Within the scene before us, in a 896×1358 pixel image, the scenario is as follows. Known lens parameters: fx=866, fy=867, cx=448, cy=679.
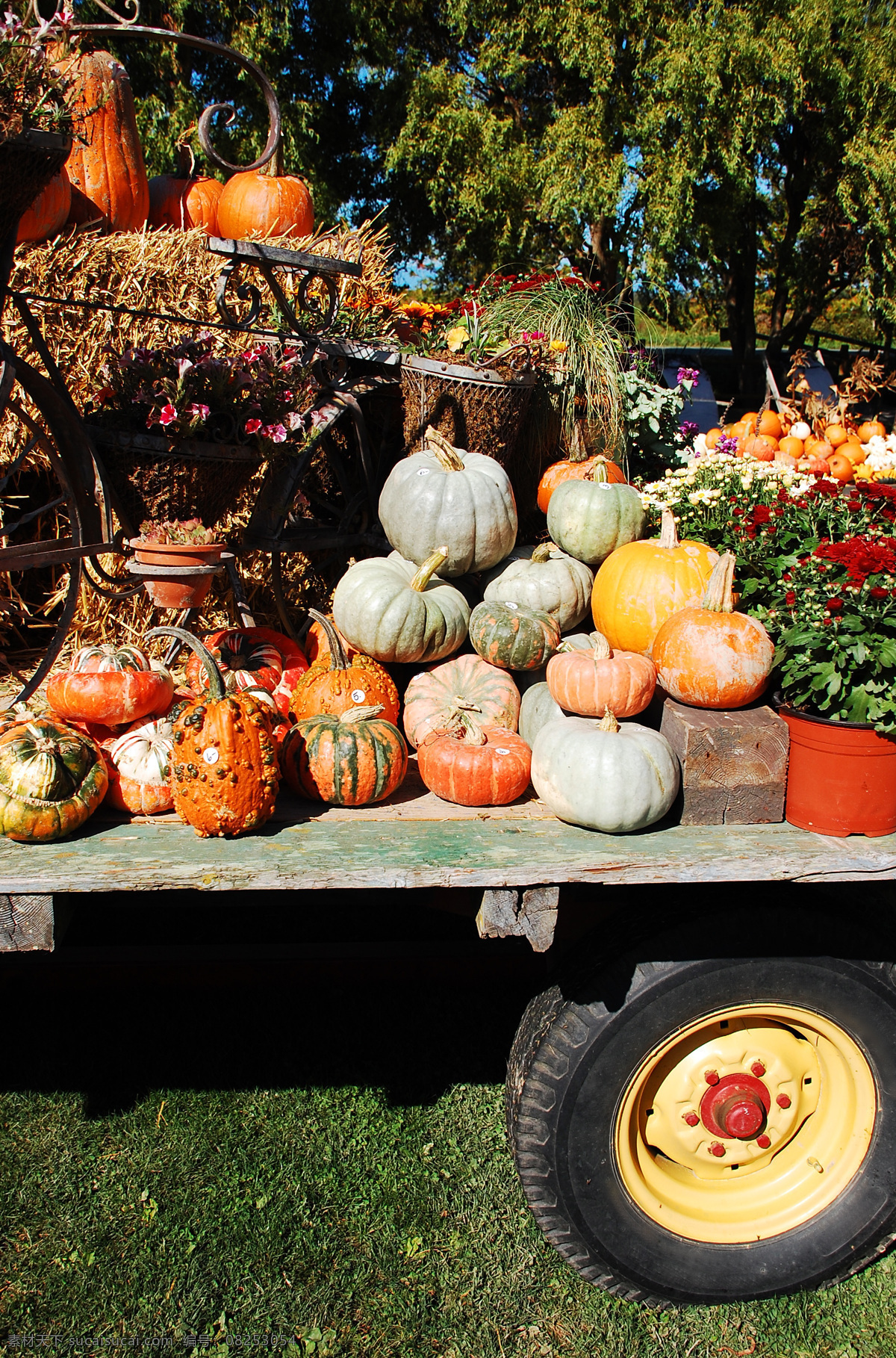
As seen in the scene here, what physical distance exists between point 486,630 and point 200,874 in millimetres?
1264

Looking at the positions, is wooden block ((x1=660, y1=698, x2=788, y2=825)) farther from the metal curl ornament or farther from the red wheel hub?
the metal curl ornament

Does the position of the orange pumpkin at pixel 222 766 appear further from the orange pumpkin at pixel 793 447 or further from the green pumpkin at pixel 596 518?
the orange pumpkin at pixel 793 447

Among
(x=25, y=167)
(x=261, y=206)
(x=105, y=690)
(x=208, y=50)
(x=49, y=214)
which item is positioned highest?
(x=261, y=206)

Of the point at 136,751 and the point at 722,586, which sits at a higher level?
the point at 722,586

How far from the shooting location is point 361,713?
92.4 inches

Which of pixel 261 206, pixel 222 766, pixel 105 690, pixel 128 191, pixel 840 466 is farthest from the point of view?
pixel 840 466

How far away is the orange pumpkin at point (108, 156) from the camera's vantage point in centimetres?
438

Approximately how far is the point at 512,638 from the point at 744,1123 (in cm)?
141

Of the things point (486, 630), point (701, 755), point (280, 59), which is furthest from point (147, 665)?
point (280, 59)

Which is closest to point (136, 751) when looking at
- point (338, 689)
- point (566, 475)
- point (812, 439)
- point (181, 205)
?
point (338, 689)

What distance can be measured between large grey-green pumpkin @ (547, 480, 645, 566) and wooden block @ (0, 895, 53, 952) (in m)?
2.16

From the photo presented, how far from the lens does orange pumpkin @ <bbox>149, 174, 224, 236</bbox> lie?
5.18 m

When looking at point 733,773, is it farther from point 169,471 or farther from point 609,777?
point 169,471

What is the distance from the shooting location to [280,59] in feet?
39.0
